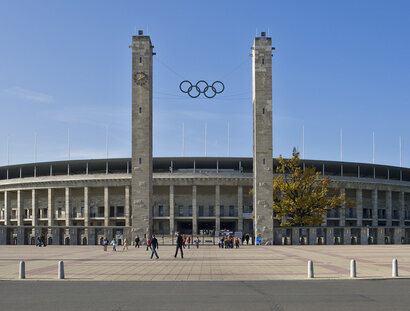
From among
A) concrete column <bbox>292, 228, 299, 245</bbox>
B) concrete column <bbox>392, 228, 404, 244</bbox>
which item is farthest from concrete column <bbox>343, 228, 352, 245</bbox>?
concrete column <bbox>392, 228, 404, 244</bbox>

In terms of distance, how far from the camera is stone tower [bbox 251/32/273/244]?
194 feet

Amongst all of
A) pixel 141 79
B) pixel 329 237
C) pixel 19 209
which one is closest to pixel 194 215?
pixel 329 237

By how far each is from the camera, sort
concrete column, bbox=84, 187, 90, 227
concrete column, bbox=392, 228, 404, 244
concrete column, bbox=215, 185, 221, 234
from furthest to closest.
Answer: concrete column, bbox=84, 187, 90, 227, concrete column, bbox=215, 185, 221, 234, concrete column, bbox=392, 228, 404, 244

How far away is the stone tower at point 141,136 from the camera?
59.2 metres

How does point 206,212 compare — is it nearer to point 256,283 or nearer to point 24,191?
point 24,191

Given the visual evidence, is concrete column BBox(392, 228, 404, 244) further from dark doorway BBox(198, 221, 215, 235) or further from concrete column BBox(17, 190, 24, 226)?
concrete column BBox(17, 190, 24, 226)

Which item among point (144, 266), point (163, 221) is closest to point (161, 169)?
point (163, 221)

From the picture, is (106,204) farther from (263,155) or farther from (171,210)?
(263,155)

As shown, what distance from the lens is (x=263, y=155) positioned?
5981 centimetres

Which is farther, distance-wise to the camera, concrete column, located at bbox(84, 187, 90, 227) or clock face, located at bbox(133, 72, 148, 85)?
concrete column, located at bbox(84, 187, 90, 227)

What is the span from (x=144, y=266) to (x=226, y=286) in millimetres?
10141

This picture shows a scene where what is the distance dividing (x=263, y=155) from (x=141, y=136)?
14.5m

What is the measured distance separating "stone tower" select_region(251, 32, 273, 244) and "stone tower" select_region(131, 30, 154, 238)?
1260 centimetres

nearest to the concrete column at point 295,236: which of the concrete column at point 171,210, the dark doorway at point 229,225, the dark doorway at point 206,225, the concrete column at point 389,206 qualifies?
the concrete column at point 171,210
